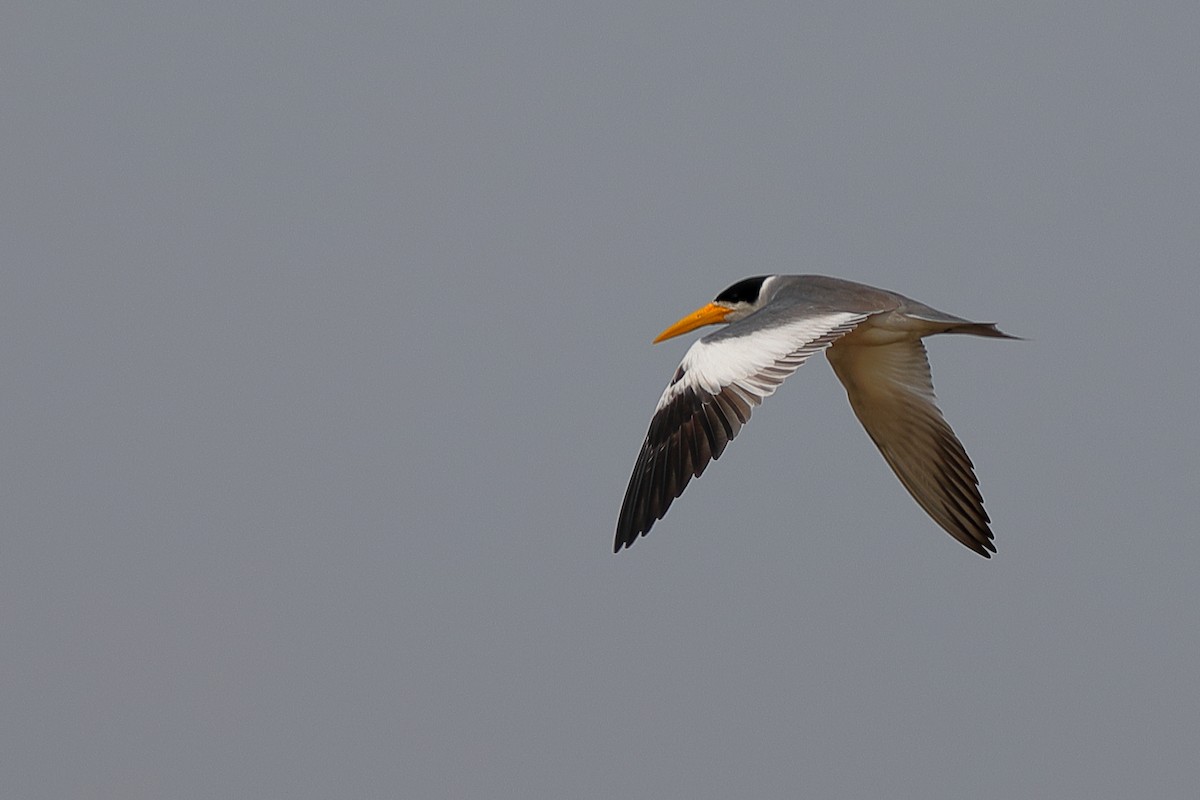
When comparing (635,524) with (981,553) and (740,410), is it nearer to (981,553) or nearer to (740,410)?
(740,410)

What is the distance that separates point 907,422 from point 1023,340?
6.74ft

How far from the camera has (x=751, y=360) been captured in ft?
32.6

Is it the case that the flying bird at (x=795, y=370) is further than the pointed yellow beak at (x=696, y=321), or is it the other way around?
the pointed yellow beak at (x=696, y=321)

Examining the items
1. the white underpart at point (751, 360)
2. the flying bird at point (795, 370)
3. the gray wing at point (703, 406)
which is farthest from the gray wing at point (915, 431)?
the gray wing at point (703, 406)

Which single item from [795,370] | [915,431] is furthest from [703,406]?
[915,431]

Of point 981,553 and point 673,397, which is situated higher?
point 673,397

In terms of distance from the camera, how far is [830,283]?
11.9m

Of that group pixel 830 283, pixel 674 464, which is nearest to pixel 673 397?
pixel 674 464

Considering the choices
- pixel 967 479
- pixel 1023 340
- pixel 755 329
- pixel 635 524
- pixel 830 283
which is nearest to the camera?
pixel 635 524

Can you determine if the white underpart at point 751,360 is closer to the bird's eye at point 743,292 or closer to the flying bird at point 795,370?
the flying bird at point 795,370

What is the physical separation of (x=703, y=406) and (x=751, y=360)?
1.52ft

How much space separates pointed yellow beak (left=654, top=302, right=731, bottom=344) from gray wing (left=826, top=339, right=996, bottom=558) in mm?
921

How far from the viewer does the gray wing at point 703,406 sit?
955cm

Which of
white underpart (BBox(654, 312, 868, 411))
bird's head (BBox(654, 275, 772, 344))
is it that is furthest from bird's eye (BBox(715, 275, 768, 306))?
white underpart (BBox(654, 312, 868, 411))
